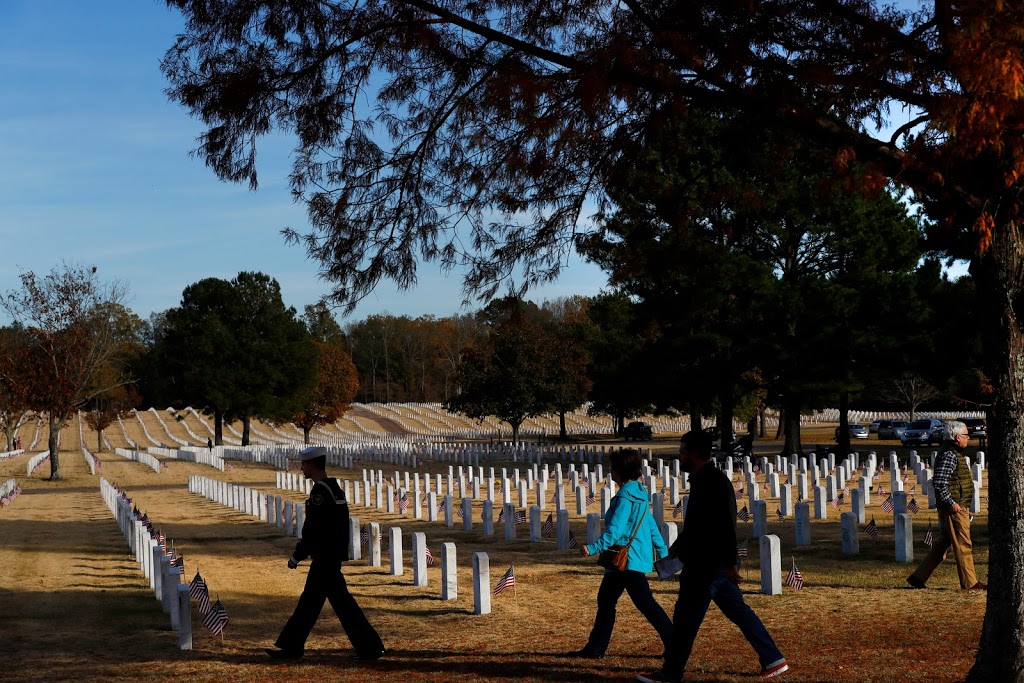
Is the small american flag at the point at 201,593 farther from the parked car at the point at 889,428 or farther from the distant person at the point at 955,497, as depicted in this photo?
the parked car at the point at 889,428

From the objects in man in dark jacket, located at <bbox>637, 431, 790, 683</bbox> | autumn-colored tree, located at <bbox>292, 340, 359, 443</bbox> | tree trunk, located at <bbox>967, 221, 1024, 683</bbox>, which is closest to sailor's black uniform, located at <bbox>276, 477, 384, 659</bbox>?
man in dark jacket, located at <bbox>637, 431, 790, 683</bbox>

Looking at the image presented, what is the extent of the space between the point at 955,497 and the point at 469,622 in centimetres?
535

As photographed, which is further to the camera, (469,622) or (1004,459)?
(469,622)

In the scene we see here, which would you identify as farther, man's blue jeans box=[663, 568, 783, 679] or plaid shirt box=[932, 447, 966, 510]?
plaid shirt box=[932, 447, 966, 510]

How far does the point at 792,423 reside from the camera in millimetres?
36594

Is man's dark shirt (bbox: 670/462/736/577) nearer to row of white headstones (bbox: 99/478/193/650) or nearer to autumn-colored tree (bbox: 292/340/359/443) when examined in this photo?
row of white headstones (bbox: 99/478/193/650)

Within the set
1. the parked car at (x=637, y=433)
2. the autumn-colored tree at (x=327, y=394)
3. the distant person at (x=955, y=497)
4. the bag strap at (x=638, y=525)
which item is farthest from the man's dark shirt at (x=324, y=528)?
the autumn-colored tree at (x=327, y=394)

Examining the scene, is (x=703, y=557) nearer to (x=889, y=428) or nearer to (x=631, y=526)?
(x=631, y=526)

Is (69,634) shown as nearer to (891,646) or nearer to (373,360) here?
(891,646)

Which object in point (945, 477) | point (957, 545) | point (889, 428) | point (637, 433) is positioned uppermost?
point (945, 477)

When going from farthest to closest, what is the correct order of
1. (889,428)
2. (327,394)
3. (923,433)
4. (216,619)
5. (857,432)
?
(327,394)
(857,432)
(889,428)
(923,433)
(216,619)

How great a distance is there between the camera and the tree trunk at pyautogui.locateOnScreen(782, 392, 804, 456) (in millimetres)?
35062

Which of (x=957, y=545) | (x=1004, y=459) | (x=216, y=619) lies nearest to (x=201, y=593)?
(x=216, y=619)

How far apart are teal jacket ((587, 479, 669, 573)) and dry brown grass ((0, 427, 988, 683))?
2.97ft
